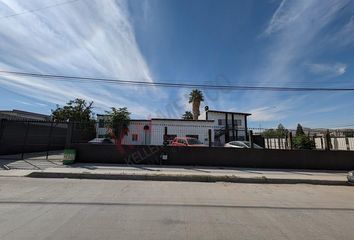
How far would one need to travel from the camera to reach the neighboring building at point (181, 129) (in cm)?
2205

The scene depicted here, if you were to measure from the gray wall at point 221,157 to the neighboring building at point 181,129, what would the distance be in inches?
69.7

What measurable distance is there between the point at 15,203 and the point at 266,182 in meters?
9.57

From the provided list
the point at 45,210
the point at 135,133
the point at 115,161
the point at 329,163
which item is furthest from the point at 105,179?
the point at 135,133

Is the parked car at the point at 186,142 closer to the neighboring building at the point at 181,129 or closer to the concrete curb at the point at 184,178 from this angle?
the neighboring building at the point at 181,129

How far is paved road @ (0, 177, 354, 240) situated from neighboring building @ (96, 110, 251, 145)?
8.71 metres

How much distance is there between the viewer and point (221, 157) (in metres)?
15.5

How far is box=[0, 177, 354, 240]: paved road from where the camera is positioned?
4602 mm

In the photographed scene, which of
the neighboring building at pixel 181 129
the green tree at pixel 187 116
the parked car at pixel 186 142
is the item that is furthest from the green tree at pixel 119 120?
the green tree at pixel 187 116

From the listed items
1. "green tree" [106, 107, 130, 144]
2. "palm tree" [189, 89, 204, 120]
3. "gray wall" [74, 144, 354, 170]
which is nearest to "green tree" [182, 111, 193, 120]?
"palm tree" [189, 89, 204, 120]

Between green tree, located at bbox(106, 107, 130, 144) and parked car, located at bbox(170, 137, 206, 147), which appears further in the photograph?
green tree, located at bbox(106, 107, 130, 144)

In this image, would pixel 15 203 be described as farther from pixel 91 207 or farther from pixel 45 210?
pixel 91 207

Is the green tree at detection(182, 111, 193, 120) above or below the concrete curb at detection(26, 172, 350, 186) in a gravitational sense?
above

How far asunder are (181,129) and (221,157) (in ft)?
26.7

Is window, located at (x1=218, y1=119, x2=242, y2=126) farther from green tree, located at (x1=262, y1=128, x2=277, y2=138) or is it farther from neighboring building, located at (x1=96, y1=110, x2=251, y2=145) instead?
green tree, located at (x1=262, y1=128, x2=277, y2=138)
